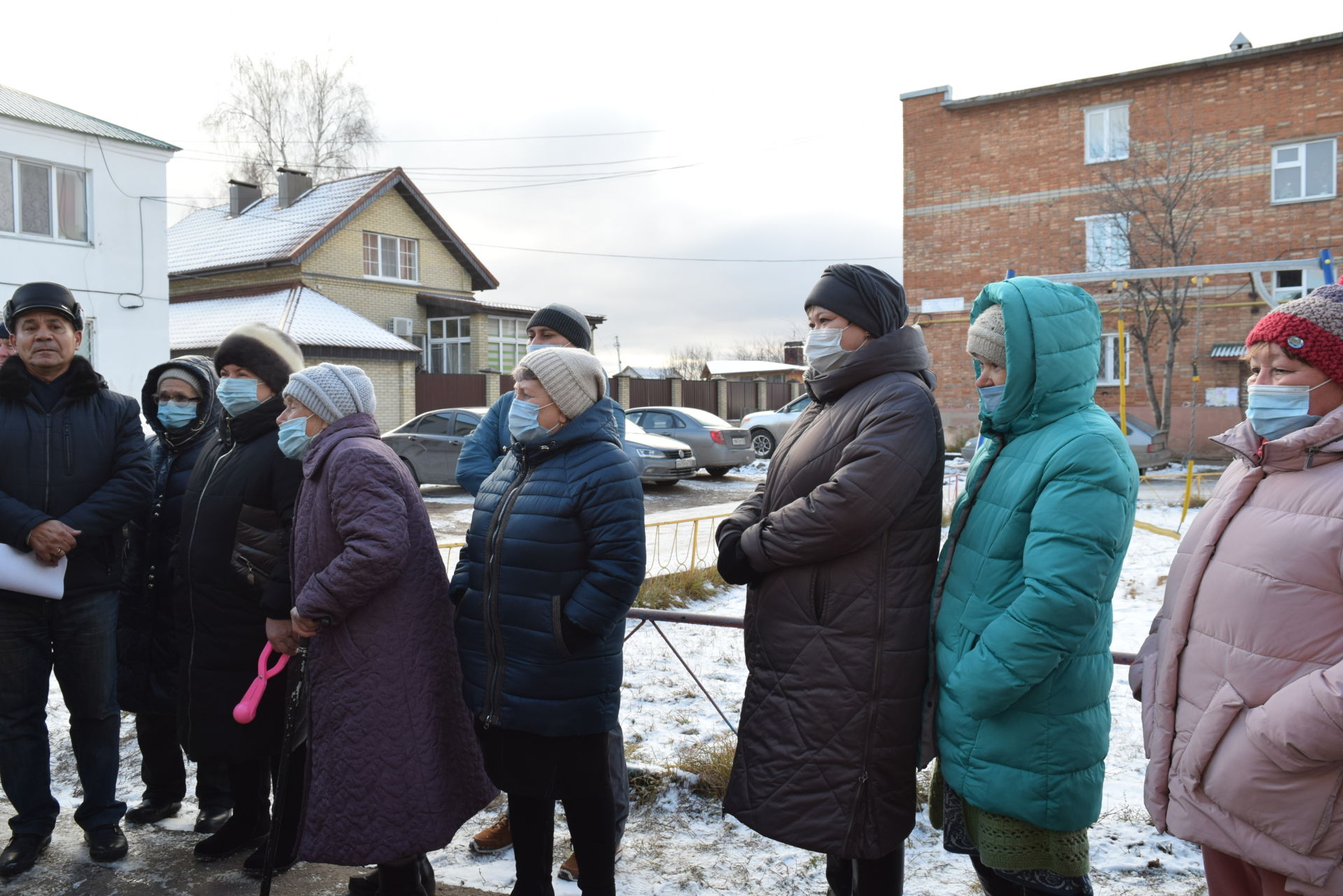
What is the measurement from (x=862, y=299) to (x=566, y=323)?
5.22 feet

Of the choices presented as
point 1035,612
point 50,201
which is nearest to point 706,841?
point 1035,612

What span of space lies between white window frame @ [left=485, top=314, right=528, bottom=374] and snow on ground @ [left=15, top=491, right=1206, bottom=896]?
2627 centimetres

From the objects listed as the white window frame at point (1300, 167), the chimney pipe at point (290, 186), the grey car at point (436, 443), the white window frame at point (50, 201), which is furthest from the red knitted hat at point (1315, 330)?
the chimney pipe at point (290, 186)

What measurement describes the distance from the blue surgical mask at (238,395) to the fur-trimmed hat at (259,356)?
0.05m

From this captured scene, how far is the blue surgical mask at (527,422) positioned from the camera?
298 centimetres

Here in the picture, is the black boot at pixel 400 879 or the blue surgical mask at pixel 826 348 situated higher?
the blue surgical mask at pixel 826 348

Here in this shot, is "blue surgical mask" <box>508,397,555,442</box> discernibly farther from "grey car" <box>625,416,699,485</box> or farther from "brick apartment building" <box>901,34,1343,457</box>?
"brick apartment building" <box>901,34,1343,457</box>

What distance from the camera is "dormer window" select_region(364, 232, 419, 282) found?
29328 millimetres

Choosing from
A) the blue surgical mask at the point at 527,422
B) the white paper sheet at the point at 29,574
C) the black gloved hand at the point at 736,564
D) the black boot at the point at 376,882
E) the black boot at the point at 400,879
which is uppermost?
the blue surgical mask at the point at 527,422

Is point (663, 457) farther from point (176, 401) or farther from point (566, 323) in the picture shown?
point (176, 401)

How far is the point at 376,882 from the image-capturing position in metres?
3.32

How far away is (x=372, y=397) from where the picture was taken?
344cm

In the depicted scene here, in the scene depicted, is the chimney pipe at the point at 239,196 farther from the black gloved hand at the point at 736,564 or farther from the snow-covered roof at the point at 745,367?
the snow-covered roof at the point at 745,367

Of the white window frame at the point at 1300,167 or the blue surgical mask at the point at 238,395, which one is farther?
the white window frame at the point at 1300,167
